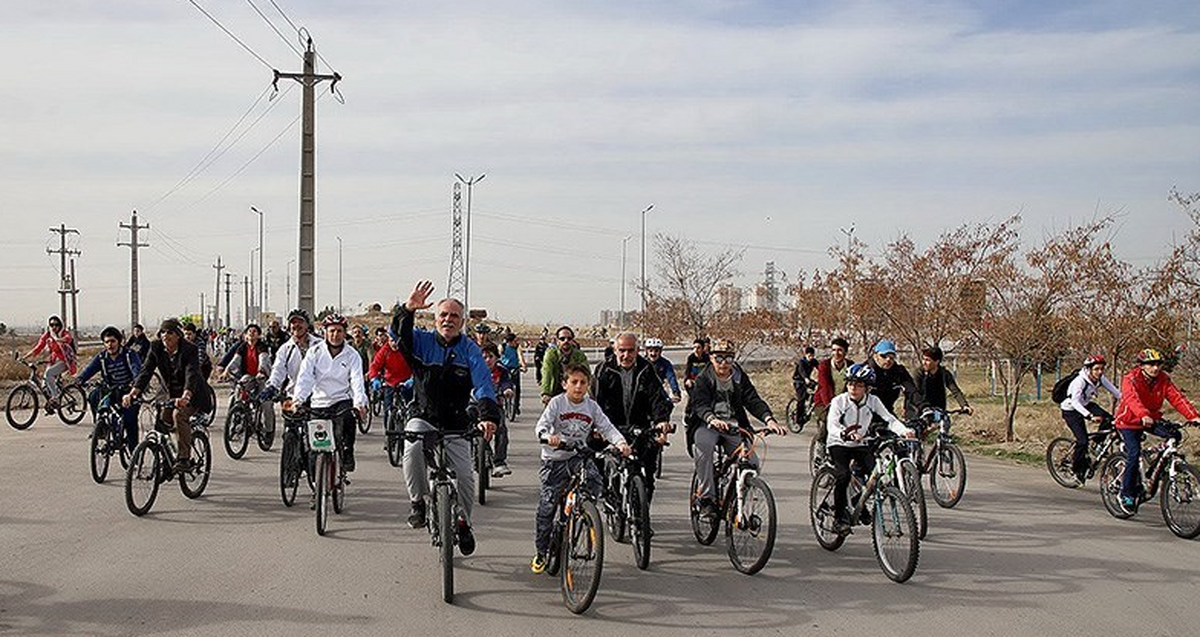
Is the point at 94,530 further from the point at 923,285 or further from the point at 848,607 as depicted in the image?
the point at 923,285

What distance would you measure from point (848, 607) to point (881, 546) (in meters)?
1.10

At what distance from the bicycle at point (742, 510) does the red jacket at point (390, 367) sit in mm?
2640

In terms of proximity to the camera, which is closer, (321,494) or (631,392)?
(321,494)

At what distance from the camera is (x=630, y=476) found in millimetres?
9016

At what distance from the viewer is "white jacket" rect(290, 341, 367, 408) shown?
11141mm

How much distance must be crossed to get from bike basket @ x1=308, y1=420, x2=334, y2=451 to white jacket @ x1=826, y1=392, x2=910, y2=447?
437 cm

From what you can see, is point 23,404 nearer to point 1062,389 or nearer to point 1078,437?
point 1062,389

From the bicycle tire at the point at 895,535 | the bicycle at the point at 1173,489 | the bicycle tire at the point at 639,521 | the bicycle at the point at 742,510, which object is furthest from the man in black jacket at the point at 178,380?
the bicycle at the point at 1173,489

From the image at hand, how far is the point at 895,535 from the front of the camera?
8352mm

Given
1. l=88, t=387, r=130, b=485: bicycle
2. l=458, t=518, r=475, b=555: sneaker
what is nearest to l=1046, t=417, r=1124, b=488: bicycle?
l=458, t=518, r=475, b=555: sneaker

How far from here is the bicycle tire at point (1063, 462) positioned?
13.8m

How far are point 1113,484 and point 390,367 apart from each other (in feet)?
24.4

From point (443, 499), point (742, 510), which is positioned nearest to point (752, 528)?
point (742, 510)

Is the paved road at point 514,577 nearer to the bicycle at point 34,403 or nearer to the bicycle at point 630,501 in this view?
the bicycle at point 630,501
